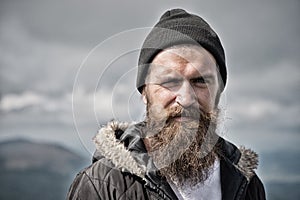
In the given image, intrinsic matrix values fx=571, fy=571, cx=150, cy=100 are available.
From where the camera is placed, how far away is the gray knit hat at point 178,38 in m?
1.65

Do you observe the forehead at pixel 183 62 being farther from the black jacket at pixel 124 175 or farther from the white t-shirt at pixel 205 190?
the white t-shirt at pixel 205 190

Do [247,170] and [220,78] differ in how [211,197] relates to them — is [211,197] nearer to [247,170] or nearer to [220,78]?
[247,170]

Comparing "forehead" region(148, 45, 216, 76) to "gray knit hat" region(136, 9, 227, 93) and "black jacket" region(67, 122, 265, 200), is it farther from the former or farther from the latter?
"black jacket" region(67, 122, 265, 200)

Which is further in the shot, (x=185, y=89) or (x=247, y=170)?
(x=247, y=170)

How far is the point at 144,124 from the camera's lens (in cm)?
165

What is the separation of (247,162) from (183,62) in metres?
0.38

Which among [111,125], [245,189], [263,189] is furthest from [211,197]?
[111,125]

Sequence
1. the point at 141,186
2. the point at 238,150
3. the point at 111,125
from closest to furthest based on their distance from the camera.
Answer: the point at 141,186, the point at 111,125, the point at 238,150

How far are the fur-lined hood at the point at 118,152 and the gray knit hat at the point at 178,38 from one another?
0.53 feet

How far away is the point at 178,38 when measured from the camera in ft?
5.39

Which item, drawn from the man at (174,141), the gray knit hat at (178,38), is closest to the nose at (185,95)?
the man at (174,141)

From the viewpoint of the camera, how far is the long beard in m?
1.58

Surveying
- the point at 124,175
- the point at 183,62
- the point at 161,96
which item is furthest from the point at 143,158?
the point at 183,62

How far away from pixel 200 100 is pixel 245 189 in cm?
30
